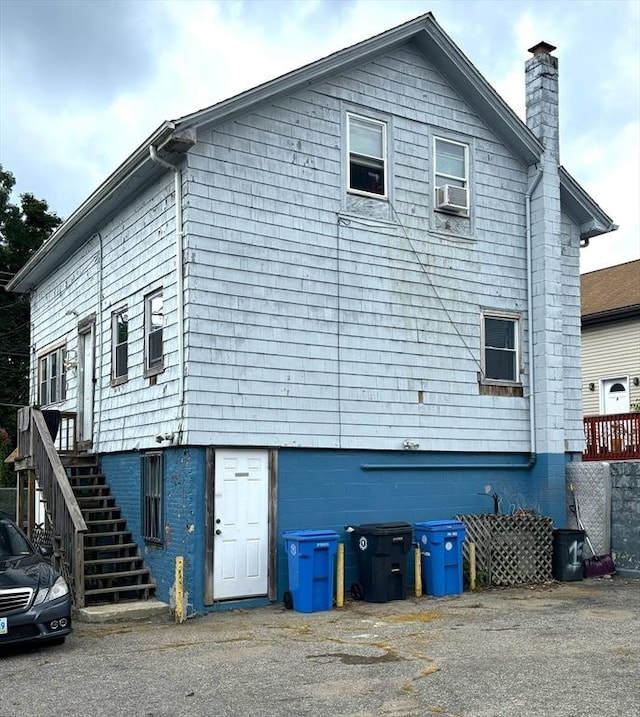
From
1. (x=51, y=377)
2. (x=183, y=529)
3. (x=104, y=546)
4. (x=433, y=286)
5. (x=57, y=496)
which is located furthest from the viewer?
(x=51, y=377)

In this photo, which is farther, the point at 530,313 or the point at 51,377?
the point at 51,377

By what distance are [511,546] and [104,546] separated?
20.9 ft

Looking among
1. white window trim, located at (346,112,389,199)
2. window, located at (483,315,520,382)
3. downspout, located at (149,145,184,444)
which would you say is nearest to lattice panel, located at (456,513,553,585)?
window, located at (483,315,520,382)

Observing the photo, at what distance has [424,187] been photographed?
48.7 ft

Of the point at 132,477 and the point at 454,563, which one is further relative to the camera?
the point at 132,477

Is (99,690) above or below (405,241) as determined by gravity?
below

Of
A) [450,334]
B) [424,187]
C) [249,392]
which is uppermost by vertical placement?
[424,187]

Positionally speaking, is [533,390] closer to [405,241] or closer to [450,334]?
[450,334]

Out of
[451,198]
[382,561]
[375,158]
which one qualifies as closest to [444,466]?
[382,561]

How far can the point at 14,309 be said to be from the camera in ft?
104

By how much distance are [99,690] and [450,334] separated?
344 inches

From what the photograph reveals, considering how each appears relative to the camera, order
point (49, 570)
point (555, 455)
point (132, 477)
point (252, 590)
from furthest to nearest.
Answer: point (555, 455), point (132, 477), point (252, 590), point (49, 570)

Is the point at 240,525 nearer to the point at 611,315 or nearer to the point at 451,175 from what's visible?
the point at 451,175

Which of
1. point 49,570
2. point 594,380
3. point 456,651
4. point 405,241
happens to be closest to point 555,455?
point 405,241
